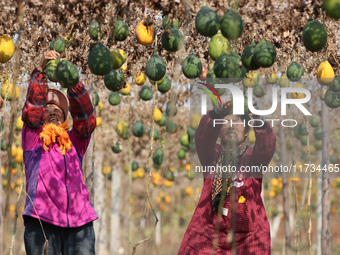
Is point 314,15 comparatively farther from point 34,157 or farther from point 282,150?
point 282,150

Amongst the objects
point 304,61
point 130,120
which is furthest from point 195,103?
point 304,61

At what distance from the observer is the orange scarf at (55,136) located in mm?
3260

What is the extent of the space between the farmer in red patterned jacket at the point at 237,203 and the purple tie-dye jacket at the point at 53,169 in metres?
0.73

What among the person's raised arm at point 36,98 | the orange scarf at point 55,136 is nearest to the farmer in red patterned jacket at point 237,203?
the orange scarf at point 55,136

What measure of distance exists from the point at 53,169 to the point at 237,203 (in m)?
1.16

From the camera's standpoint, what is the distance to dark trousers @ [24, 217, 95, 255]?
312 cm

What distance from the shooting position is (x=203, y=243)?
3.50 metres

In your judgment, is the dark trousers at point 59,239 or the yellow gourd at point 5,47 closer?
the dark trousers at point 59,239

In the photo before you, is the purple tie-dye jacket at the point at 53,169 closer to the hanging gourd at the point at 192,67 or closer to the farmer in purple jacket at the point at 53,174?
the farmer in purple jacket at the point at 53,174

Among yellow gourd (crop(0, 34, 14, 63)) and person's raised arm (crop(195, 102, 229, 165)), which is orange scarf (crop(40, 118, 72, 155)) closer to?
yellow gourd (crop(0, 34, 14, 63))

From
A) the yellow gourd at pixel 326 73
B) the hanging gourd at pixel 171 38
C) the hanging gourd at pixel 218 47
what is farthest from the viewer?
the yellow gourd at pixel 326 73

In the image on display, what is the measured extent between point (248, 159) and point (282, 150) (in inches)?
145

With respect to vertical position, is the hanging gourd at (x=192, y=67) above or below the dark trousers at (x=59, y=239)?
above

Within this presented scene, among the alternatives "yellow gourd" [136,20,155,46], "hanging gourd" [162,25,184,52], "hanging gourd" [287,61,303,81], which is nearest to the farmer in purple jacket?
"yellow gourd" [136,20,155,46]
